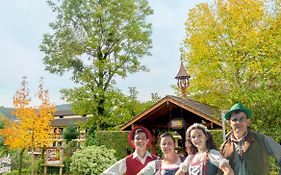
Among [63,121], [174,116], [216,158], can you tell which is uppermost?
[63,121]

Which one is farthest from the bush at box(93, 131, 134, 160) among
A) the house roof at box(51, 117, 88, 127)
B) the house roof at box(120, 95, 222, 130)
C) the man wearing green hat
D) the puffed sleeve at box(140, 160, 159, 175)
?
the house roof at box(51, 117, 88, 127)

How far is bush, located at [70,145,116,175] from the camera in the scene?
16.0 metres

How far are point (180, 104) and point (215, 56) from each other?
9.16 meters

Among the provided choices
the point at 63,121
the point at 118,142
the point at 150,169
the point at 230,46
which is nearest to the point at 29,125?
the point at 118,142

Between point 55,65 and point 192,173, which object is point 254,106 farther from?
point 55,65

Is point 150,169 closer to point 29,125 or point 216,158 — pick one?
point 216,158

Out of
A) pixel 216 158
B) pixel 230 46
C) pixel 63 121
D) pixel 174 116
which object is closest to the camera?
pixel 216 158

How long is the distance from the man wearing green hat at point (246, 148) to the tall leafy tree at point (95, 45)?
65.7 ft

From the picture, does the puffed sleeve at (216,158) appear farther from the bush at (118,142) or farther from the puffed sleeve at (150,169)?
the bush at (118,142)

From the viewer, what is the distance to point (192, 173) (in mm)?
3678

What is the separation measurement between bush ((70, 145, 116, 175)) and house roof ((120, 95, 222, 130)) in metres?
1.42

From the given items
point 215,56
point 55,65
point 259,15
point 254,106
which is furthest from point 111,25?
point 254,106

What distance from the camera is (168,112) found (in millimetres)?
17078

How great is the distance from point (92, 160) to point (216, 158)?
1315 centimetres
